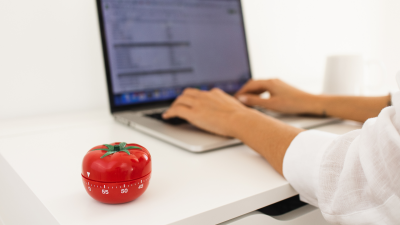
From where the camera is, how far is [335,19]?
62.2 inches

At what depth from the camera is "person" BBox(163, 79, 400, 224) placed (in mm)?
340

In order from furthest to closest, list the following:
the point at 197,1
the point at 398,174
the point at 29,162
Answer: the point at 197,1 → the point at 29,162 → the point at 398,174

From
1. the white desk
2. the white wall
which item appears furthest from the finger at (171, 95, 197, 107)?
the white wall

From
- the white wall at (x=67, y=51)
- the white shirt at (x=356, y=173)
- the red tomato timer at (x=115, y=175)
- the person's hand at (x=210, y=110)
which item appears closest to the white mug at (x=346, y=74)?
the white wall at (x=67, y=51)

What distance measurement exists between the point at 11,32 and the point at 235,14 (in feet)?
2.14

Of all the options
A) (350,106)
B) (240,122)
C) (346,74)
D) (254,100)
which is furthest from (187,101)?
(346,74)

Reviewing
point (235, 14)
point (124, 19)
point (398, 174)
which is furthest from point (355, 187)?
point (235, 14)

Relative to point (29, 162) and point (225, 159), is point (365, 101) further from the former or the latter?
point (29, 162)

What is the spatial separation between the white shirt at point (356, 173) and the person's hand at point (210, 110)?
193 millimetres

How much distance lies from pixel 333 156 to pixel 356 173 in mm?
39

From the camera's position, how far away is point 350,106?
75cm

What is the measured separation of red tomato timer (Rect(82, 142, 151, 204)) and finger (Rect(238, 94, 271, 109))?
1.86 ft

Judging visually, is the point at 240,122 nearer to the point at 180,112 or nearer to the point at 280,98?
the point at 180,112

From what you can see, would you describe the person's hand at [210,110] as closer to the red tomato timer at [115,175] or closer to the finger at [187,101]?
the finger at [187,101]
